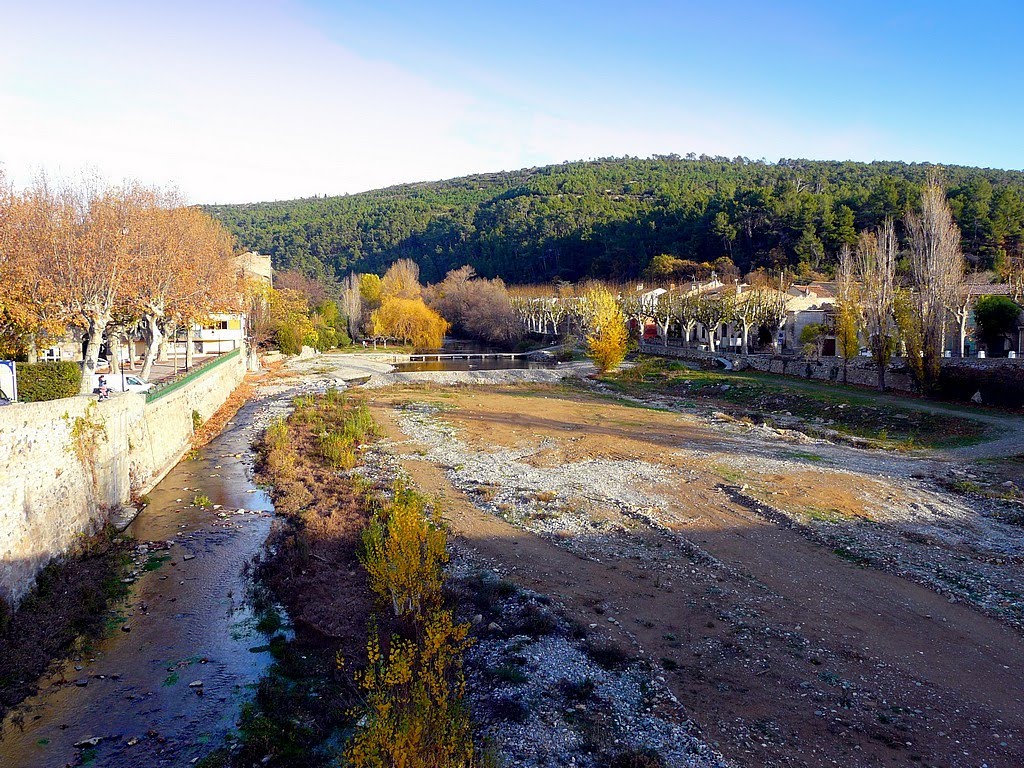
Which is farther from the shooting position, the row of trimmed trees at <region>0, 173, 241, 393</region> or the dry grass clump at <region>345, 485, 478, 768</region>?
the row of trimmed trees at <region>0, 173, 241, 393</region>

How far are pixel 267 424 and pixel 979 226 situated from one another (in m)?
73.4

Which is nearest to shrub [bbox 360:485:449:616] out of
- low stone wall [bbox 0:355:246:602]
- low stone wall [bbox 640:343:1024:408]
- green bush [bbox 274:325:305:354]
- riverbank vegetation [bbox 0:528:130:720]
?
riverbank vegetation [bbox 0:528:130:720]

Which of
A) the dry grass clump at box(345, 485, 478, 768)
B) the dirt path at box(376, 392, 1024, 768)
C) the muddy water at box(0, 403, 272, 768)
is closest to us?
the dry grass clump at box(345, 485, 478, 768)

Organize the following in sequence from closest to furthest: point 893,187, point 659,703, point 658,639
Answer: point 659,703 → point 658,639 → point 893,187

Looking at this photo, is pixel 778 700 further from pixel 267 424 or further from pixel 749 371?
pixel 749 371

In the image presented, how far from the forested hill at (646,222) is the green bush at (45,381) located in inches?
1920

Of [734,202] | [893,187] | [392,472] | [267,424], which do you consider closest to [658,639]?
[392,472]

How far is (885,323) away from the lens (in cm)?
3841

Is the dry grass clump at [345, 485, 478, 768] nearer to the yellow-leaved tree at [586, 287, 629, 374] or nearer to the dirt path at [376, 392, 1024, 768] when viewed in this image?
the dirt path at [376, 392, 1024, 768]

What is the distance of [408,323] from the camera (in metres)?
84.9

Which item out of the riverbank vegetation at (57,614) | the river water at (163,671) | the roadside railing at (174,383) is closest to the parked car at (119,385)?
the roadside railing at (174,383)

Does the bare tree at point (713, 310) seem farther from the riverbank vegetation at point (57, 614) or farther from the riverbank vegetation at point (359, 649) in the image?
the riverbank vegetation at point (57, 614)

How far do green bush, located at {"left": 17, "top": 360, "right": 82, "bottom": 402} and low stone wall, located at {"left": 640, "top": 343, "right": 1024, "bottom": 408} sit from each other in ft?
130

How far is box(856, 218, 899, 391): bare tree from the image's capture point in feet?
126
